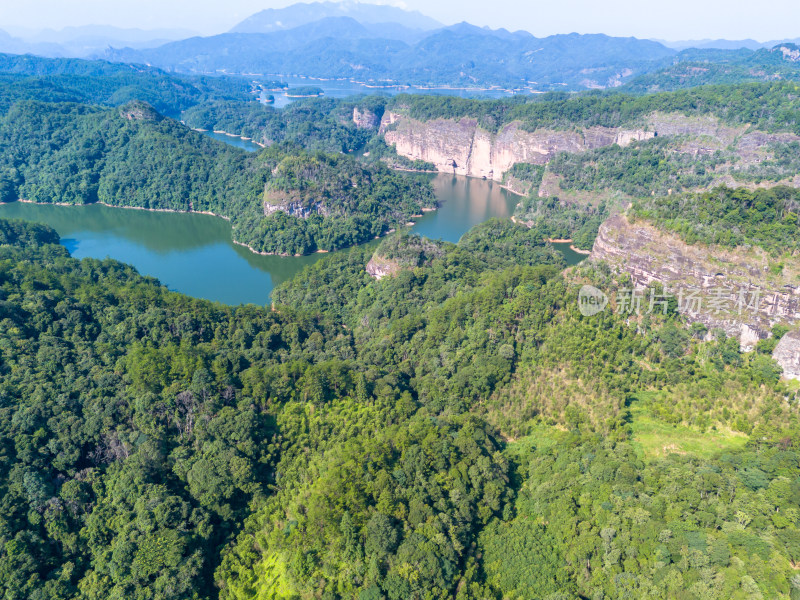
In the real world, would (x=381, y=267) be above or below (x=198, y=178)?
below

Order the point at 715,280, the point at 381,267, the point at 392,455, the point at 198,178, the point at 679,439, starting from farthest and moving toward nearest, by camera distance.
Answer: the point at 198,178 → the point at 381,267 → the point at 715,280 → the point at 679,439 → the point at 392,455

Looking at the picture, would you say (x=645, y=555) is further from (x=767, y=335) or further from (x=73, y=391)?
(x=73, y=391)

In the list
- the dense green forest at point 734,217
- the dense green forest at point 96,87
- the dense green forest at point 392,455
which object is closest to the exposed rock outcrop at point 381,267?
the dense green forest at point 392,455

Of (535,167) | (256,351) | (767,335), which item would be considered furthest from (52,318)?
(535,167)

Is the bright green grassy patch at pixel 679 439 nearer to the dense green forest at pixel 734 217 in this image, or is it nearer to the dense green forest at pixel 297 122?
the dense green forest at pixel 734 217

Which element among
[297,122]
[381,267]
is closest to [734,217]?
[381,267]

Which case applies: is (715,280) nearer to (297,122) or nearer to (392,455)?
(392,455)
